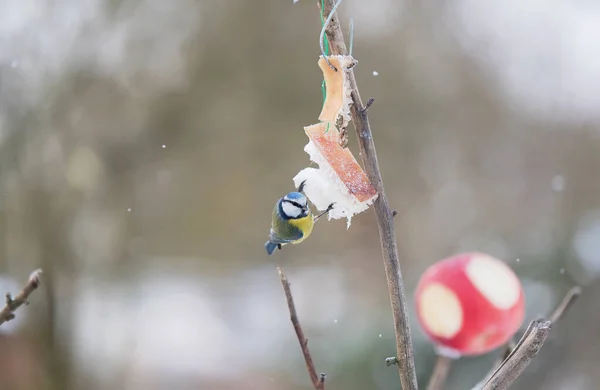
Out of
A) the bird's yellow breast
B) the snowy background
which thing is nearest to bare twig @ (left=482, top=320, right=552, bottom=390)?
the bird's yellow breast

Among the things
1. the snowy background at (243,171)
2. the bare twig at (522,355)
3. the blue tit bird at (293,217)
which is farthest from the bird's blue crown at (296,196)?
the snowy background at (243,171)

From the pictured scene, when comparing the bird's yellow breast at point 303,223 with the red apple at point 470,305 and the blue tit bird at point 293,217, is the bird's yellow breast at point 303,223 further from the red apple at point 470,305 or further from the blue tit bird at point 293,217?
the red apple at point 470,305

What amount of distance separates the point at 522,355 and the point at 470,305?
219 millimetres

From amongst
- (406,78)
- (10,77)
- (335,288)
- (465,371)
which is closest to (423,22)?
(406,78)

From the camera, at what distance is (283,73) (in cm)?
114

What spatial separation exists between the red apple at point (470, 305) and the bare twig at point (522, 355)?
206 mm

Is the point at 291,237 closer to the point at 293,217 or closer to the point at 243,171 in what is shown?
the point at 293,217

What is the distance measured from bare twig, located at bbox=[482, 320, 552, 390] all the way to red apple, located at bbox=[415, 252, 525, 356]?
21 cm

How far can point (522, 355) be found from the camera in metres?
0.30

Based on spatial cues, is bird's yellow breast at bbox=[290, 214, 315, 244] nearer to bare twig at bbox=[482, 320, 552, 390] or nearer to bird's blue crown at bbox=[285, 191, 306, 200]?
bird's blue crown at bbox=[285, 191, 306, 200]

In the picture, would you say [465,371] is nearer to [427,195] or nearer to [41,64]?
[427,195]

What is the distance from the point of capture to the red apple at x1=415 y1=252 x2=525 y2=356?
505 millimetres

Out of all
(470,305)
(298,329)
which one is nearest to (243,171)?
(470,305)

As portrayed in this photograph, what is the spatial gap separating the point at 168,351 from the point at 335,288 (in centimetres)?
43
